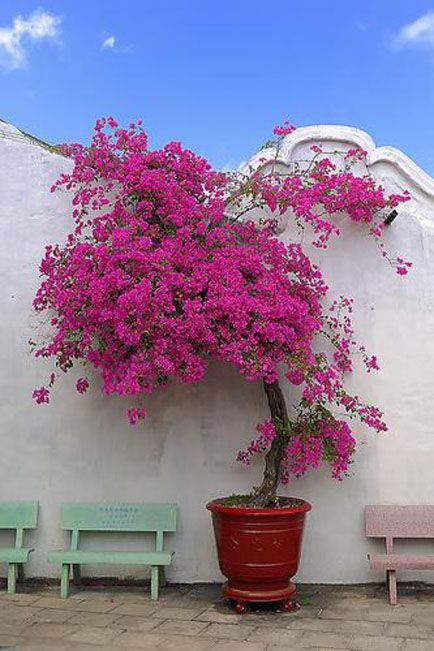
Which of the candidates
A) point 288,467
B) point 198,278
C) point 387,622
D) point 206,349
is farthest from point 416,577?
point 198,278

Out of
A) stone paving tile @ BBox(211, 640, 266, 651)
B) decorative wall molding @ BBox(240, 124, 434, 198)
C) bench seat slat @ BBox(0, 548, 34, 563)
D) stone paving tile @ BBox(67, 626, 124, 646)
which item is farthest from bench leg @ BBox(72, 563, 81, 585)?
decorative wall molding @ BBox(240, 124, 434, 198)

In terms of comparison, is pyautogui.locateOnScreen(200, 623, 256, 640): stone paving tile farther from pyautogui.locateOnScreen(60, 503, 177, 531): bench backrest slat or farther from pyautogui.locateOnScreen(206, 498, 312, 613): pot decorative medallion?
pyautogui.locateOnScreen(60, 503, 177, 531): bench backrest slat

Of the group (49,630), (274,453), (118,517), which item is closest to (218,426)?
(274,453)

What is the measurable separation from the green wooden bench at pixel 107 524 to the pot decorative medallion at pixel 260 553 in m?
0.63

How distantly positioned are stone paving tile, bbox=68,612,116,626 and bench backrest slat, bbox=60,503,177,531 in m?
0.81

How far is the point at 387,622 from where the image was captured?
4.65 metres

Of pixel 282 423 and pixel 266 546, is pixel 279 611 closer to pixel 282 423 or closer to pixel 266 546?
pixel 266 546

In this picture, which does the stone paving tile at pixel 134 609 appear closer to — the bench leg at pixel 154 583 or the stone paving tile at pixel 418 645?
the bench leg at pixel 154 583

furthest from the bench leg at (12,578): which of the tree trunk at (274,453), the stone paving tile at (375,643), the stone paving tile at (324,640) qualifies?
the stone paving tile at (375,643)

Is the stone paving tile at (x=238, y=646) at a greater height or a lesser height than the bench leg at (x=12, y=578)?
lesser

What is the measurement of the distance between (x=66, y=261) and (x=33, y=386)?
1.25 metres

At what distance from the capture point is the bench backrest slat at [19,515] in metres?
5.75

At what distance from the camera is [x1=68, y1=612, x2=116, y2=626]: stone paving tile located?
15.4 feet

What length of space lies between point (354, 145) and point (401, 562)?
3242 mm
